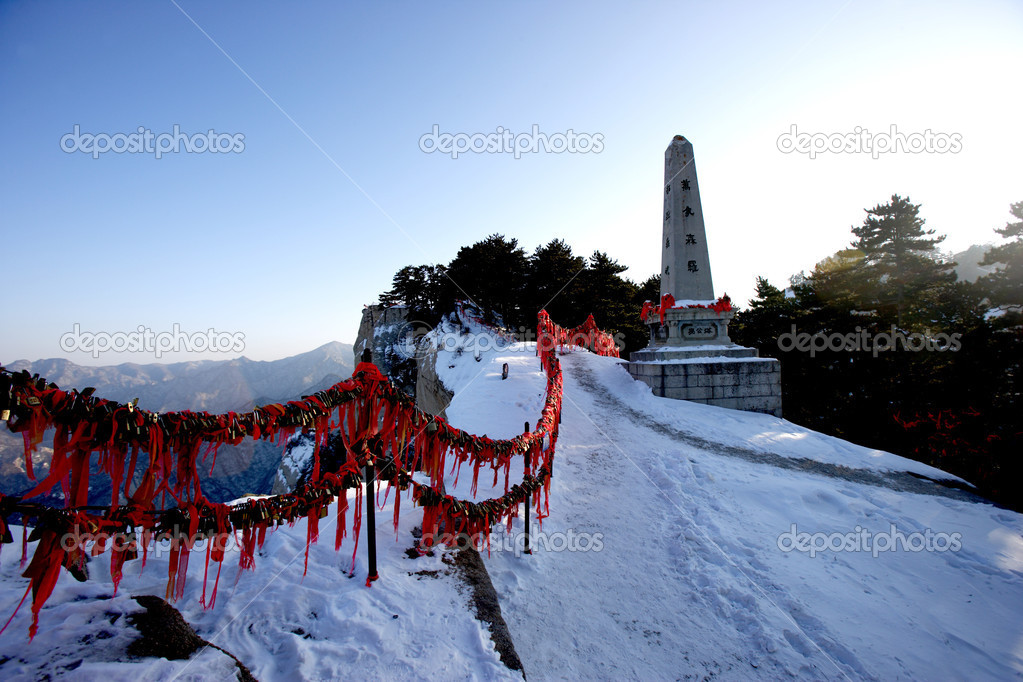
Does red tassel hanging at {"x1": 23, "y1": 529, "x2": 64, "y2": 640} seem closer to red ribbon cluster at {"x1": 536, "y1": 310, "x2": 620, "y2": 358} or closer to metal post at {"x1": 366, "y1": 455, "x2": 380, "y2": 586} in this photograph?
metal post at {"x1": 366, "y1": 455, "x2": 380, "y2": 586}

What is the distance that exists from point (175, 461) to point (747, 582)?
535 centimetres

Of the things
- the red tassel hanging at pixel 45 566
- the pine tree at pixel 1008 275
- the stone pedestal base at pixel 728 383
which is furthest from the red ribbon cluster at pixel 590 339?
the pine tree at pixel 1008 275

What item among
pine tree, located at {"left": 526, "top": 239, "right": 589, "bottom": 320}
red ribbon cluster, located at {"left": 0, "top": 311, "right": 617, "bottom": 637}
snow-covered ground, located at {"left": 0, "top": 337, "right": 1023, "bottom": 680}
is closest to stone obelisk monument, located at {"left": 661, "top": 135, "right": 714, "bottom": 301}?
snow-covered ground, located at {"left": 0, "top": 337, "right": 1023, "bottom": 680}

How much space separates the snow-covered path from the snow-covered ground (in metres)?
0.02

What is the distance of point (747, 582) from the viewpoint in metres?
4.31

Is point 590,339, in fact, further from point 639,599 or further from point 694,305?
point 639,599

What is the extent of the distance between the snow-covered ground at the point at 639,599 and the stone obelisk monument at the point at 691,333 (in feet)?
16.5

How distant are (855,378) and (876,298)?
15402mm

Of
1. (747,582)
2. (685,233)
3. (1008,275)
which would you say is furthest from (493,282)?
(1008,275)

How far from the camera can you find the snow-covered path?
3439 mm

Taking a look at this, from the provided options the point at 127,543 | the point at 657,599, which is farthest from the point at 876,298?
the point at 127,543

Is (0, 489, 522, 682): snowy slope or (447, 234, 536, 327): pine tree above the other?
(447, 234, 536, 327): pine tree

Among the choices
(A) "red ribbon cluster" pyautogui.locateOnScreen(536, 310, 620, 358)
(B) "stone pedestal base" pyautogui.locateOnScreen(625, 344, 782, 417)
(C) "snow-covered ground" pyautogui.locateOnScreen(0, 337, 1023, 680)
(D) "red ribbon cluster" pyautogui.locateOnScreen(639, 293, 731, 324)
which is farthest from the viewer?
(A) "red ribbon cluster" pyautogui.locateOnScreen(536, 310, 620, 358)

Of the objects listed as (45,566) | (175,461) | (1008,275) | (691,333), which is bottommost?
→ (45,566)
